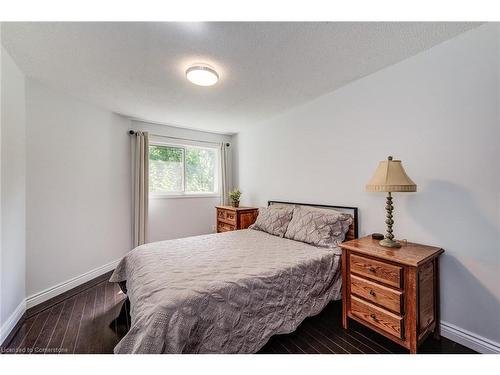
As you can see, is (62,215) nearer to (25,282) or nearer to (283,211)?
(25,282)

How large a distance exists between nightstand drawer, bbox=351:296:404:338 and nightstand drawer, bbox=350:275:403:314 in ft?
0.14

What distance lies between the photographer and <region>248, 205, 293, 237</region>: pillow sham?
8.62 ft

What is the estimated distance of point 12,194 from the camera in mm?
1869

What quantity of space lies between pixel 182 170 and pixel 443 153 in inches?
144

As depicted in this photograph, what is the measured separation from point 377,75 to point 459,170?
114 centimetres

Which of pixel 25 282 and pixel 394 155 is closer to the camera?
pixel 394 155

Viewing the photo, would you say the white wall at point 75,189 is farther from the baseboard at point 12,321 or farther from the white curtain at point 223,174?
the white curtain at point 223,174

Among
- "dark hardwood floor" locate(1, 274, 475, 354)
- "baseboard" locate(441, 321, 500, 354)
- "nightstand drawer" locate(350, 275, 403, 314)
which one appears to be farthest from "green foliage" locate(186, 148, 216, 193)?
"baseboard" locate(441, 321, 500, 354)

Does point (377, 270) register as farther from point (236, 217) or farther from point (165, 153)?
point (165, 153)

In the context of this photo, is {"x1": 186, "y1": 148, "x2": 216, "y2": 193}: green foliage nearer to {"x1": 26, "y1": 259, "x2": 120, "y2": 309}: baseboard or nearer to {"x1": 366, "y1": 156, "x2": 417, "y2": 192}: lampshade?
{"x1": 26, "y1": 259, "x2": 120, "y2": 309}: baseboard

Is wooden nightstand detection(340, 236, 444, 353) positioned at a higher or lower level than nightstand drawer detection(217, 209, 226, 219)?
lower

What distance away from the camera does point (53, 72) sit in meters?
2.03

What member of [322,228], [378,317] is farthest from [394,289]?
[322,228]
